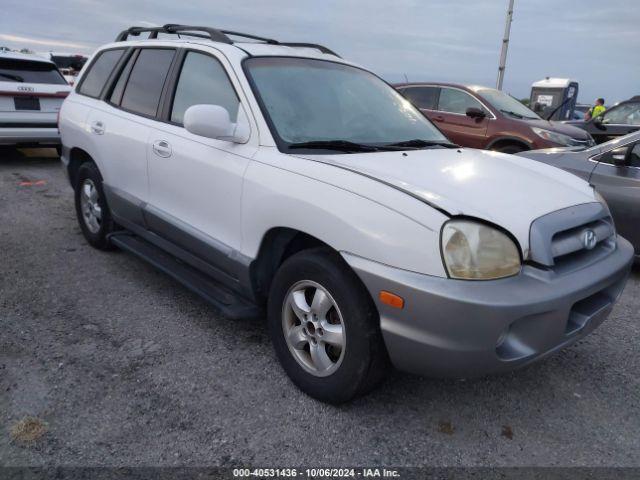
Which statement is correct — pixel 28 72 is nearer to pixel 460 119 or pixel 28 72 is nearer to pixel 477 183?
pixel 460 119

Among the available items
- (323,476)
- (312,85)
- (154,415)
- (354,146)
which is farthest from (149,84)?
(323,476)

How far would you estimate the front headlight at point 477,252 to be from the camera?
206 cm

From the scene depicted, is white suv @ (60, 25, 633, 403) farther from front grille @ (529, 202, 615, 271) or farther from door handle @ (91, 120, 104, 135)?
door handle @ (91, 120, 104, 135)

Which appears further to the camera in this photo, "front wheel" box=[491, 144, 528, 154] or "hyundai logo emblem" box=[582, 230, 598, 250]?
"front wheel" box=[491, 144, 528, 154]

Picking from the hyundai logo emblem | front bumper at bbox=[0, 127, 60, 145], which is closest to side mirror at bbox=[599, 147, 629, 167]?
the hyundai logo emblem

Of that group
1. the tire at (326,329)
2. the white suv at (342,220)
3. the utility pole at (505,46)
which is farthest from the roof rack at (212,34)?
the utility pole at (505,46)

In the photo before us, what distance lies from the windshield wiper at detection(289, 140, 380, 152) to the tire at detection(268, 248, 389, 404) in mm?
607

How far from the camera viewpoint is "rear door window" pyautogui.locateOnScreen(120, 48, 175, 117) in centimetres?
359

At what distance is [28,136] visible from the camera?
24.6 feet

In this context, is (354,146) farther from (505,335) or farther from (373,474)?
(373,474)

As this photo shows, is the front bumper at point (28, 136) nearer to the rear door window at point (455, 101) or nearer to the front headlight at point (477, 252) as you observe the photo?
the rear door window at point (455, 101)

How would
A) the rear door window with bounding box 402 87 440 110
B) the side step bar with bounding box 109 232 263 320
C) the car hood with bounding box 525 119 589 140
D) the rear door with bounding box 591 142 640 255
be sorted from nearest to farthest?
the side step bar with bounding box 109 232 263 320 → the rear door with bounding box 591 142 640 255 → the car hood with bounding box 525 119 589 140 → the rear door window with bounding box 402 87 440 110

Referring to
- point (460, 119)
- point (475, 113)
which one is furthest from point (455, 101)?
point (475, 113)

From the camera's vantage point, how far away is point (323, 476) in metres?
2.12
